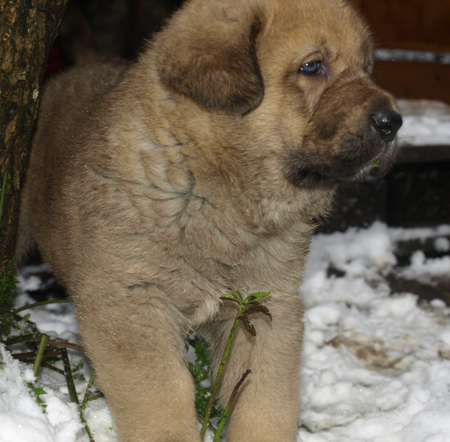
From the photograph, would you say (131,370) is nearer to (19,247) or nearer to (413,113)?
(19,247)

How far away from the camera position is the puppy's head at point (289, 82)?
93.7 inches

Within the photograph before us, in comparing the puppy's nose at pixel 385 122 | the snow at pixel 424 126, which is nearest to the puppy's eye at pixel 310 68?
the puppy's nose at pixel 385 122

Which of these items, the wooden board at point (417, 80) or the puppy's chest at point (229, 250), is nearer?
the puppy's chest at point (229, 250)

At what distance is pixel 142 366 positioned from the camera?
2396 millimetres

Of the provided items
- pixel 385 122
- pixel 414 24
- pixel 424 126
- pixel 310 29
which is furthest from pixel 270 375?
pixel 414 24

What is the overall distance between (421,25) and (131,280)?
6.10 meters

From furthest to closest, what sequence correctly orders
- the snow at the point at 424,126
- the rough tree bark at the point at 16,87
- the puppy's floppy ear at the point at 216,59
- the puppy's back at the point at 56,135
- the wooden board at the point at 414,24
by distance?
the wooden board at the point at 414,24, the snow at the point at 424,126, the puppy's back at the point at 56,135, the rough tree bark at the point at 16,87, the puppy's floppy ear at the point at 216,59

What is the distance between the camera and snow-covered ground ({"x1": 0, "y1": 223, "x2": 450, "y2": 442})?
2.62 m

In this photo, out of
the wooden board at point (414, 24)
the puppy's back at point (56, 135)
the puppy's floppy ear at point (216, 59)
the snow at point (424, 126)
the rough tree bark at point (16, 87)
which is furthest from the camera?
the wooden board at point (414, 24)

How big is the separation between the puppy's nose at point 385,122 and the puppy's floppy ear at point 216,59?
463mm

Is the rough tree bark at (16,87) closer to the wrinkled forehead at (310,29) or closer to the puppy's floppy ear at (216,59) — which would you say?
the puppy's floppy ear at (216,59)

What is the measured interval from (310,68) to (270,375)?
4.40ft

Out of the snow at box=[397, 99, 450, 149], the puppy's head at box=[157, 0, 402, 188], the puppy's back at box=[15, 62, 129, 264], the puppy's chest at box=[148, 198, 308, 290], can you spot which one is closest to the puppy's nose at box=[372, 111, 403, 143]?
the puppy's head at box=[157, 0, 402, 188]

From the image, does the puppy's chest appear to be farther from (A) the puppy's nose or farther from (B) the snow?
(B) the snow
